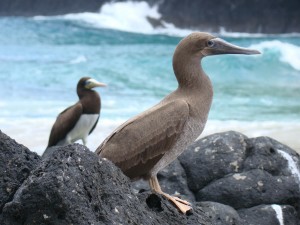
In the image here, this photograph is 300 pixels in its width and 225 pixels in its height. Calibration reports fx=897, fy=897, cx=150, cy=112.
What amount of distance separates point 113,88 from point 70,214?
1757cm

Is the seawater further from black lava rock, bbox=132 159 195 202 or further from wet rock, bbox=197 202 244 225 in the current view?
wet rock, bbox=197 202 244 225

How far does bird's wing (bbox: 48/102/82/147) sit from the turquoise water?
546cm

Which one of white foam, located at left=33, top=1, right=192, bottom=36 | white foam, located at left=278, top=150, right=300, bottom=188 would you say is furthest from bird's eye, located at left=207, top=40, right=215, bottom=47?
white foam, located at left=33, top=1, right=192, bottom=36

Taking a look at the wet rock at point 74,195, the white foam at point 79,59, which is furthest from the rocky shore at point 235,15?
the wet rock at point 74,195

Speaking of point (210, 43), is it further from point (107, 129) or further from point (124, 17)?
point (124, 17)

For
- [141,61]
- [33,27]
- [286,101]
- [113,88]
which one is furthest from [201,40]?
[33,27]

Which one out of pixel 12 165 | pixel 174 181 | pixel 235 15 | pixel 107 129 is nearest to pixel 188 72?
pixel 12 165

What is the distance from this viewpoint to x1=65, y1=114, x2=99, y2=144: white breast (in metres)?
10.2

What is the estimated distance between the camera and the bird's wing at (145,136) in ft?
13.9

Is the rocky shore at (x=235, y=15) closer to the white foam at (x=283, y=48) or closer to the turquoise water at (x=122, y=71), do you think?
the turquoise water at (x=122, y=71)

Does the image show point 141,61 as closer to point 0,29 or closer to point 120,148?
point 0,29

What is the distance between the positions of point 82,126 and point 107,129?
145 inches

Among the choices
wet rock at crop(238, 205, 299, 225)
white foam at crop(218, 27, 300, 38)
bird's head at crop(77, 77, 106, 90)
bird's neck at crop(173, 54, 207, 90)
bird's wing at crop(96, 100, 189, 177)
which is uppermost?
bird's neck at crop(173, 54, 207, 90)

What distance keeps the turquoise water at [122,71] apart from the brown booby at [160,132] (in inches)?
438
